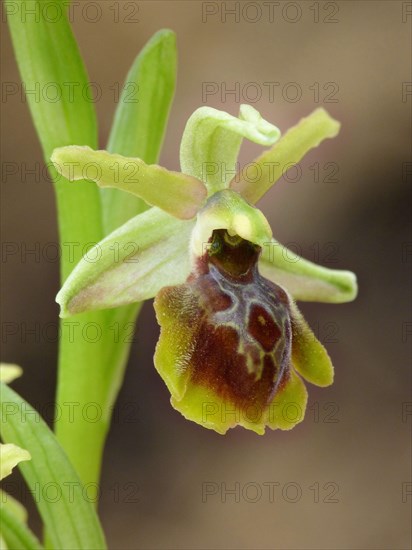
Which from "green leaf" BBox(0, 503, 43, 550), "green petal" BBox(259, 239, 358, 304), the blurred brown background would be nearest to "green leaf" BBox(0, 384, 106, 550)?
"green leaf" BBox(0, 503, 43, 550)

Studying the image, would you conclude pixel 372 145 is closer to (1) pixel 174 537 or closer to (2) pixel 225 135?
(1) pixel 174 537

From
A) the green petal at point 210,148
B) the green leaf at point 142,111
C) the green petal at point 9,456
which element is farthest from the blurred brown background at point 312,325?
the green petal at point 9,456

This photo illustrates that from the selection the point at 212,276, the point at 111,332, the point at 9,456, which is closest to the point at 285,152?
the point at 212,276

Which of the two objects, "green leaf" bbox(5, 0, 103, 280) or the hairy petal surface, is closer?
the hairy petal surface

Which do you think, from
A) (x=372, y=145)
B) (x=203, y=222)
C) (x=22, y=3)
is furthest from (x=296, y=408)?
(x=372, y=145)

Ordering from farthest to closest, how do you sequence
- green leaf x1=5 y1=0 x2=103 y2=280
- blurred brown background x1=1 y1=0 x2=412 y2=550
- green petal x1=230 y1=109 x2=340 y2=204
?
blurred brown background x1=1 y1=0 x2=412 y2=550, green leaf x1=5 y1=0 x2=103 y2=280, green petal x1=230 y1=109 x2=340 y2=204

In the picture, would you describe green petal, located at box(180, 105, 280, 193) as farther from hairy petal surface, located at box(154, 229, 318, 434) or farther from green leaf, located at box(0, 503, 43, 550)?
green leaf, located at box(0, 503, 43, 550)
